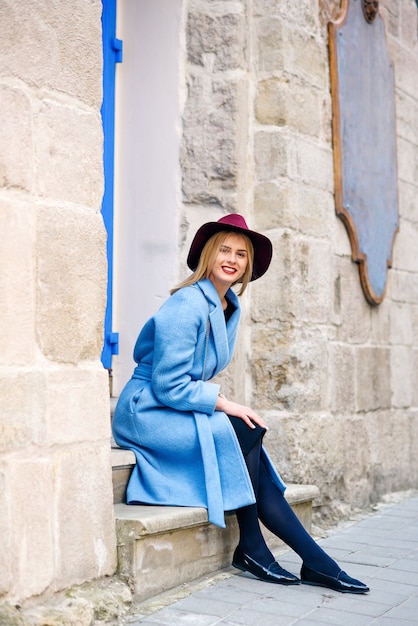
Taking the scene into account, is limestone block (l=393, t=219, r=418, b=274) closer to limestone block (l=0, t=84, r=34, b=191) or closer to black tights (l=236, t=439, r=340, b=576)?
black tights (l=236, t=439, r=340, b=576)

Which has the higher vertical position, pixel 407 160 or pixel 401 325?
pixel 407 160

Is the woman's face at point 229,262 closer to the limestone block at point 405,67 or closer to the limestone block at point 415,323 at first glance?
the limestone block at point 415,323

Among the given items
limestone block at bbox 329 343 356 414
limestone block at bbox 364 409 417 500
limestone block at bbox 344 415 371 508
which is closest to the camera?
limestone block at bbox 329 343 356 414

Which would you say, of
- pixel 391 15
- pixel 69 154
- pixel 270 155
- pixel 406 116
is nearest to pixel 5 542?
pixel 69 154

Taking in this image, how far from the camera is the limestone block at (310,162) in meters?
4.45

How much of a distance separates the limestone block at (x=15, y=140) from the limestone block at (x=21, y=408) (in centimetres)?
55

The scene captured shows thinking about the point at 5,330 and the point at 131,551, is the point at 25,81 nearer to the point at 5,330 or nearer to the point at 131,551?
the point at 5,330

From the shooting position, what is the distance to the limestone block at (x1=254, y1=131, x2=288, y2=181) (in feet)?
14.4

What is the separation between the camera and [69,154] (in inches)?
110

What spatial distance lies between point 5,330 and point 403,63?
13.2 feet

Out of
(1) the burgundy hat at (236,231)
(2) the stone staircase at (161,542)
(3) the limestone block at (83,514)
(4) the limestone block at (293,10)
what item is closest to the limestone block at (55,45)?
(1) the burgundy hat at (236,231)

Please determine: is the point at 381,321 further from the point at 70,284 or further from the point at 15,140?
the point at 15,140

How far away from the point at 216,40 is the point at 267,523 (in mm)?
2329

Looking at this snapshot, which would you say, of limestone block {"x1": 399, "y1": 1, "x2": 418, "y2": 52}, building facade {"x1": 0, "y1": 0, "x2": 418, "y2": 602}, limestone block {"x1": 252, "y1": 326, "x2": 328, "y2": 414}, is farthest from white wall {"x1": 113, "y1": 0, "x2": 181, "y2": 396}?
Answer: limestone block {"x1": 399, "y1": 1, "x2": 418, "y2": 52}
